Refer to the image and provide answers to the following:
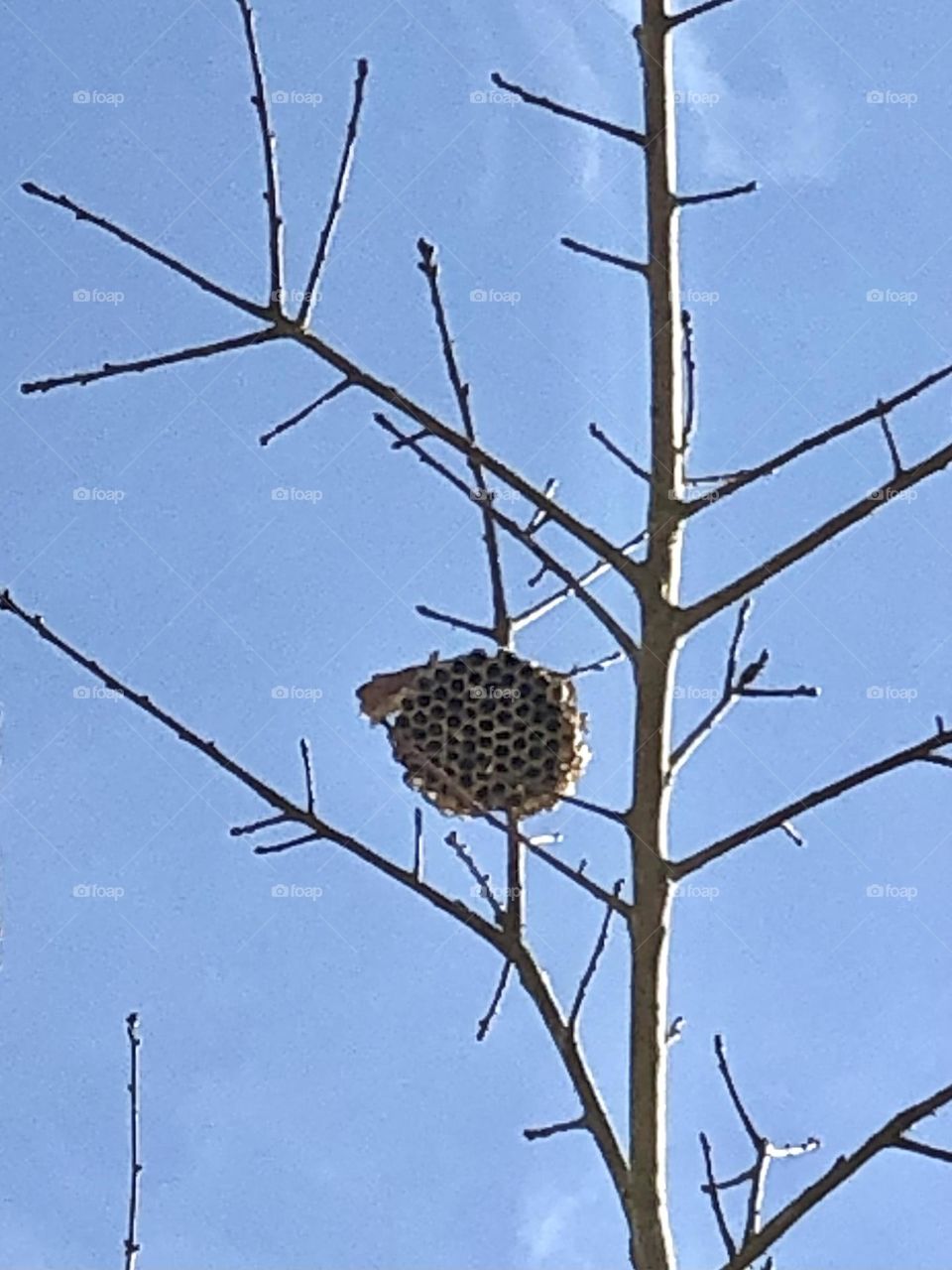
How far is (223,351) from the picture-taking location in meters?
2.99

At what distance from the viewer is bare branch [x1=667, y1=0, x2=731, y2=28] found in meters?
3.22

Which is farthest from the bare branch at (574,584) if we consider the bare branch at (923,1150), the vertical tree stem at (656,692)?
the bare branch at (923,1150)

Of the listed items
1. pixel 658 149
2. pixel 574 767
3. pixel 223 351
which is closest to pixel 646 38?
pixel 658 149

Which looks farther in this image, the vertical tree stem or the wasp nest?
the wasp nest

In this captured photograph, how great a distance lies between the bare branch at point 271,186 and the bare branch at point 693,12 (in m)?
0.74

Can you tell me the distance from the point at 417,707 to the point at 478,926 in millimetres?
960

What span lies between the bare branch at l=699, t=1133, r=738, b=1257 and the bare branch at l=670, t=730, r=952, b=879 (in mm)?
607

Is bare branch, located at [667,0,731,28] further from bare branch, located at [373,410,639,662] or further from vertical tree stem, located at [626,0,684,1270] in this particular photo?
bare branch, located at [373,410,639,662]

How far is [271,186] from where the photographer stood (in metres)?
3.00

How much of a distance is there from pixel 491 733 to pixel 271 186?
4.17 feet

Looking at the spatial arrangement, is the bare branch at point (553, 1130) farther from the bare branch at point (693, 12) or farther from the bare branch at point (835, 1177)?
the bare branch at point (693, 12)

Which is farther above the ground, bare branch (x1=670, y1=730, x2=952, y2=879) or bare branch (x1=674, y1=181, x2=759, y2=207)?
bare branch (x1=674, y1=181, x2=759, y2=207)

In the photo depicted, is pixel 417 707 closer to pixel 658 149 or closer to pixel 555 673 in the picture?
pixel 555 673

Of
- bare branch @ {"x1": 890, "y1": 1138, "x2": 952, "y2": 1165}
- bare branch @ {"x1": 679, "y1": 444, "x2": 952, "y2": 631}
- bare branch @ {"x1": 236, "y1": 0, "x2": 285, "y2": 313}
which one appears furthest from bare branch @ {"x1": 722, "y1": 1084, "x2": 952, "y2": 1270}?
bare branch @ {"x1": 236, "y1": 0, "x2": 285, "y2": 313}
